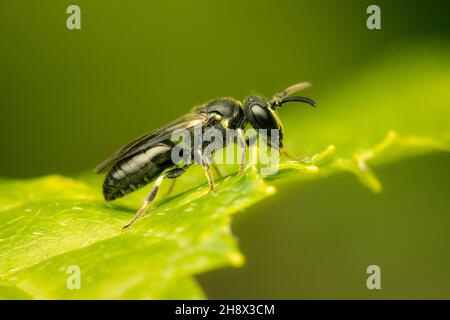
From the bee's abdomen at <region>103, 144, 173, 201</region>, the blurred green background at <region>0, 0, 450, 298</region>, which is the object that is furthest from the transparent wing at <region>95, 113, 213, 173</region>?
the blurred green background at <region>0, 0, 450, 298</region>

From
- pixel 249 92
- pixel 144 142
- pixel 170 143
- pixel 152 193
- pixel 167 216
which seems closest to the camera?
pixel 167 216

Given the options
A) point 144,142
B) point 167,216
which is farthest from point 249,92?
point 167,216

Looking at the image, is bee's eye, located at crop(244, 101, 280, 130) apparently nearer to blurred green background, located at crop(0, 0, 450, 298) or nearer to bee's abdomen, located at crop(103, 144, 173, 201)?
bee's abdomen, located at crop(103, 144, 173, 201)

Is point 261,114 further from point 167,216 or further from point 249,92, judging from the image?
point 249,92

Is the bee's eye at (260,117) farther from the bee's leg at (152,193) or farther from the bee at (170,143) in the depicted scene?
the bee's leg at (152,193)
